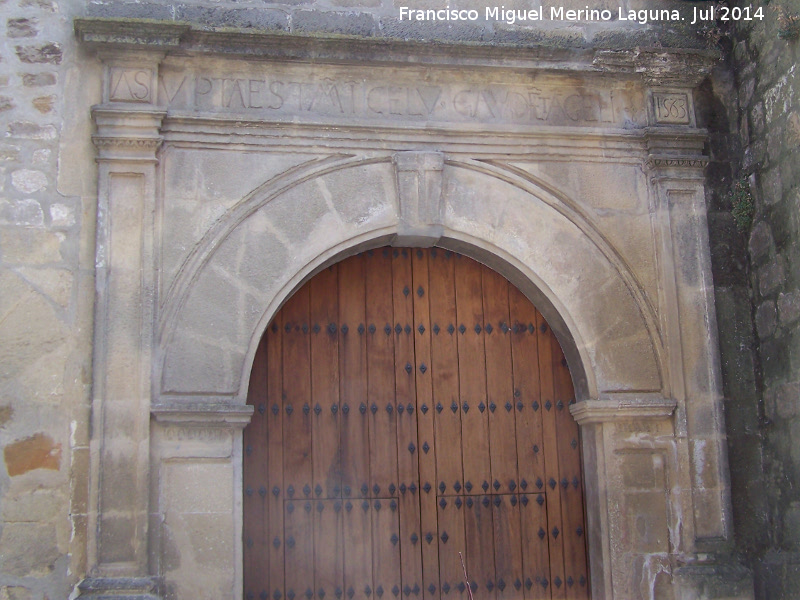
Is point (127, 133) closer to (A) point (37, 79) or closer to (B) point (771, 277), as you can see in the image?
(A) point (37, 79)

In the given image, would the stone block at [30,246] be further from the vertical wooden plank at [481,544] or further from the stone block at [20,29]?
the vertical wooden plank at [481,544]

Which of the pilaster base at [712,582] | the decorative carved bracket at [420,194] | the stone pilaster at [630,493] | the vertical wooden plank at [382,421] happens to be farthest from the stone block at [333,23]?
the pilaster base at [712,582]

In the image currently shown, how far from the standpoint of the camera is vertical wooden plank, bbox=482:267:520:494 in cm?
471

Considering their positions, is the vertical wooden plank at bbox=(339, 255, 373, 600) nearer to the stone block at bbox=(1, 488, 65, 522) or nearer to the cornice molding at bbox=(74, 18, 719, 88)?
the cornice molding at bbox=(74, 18, 719, 88)

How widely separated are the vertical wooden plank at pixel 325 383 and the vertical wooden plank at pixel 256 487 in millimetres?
235

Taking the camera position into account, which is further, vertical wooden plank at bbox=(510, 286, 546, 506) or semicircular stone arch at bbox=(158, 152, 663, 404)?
vertical wooden plank at bbox=(510, 286, 546, 506)

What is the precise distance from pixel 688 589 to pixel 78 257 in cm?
310

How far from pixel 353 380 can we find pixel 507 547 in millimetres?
1084

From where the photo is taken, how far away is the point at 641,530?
4.46m

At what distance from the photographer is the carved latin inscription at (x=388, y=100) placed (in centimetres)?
454

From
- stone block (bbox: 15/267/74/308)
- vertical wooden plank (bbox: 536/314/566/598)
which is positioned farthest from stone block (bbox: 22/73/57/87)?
vertical wooden plank (bbox: 536/314/566/598)

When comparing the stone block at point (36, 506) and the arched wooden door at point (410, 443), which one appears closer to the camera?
the stone block at point (36, 506)

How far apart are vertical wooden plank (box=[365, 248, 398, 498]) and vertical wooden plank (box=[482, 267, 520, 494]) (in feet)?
1.60

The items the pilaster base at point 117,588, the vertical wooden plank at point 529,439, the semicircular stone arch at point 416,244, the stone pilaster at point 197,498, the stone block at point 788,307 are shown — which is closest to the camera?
the pilaster base at point 117,588
